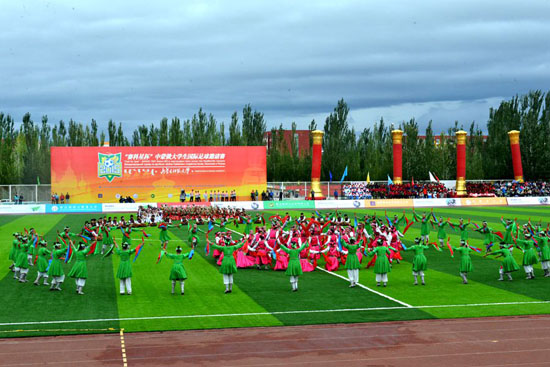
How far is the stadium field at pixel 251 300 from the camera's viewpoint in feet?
54.9

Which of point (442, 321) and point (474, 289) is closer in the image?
point (442, 321)

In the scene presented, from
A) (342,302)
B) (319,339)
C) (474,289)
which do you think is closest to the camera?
(319,339)

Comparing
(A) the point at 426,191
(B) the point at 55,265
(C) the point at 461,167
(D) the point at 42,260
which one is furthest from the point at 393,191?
(B) the point at 55,265

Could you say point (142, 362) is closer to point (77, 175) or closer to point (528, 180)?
point (77, 175)

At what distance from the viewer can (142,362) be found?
13219 mm

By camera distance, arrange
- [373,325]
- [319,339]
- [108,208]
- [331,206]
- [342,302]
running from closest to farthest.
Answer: [319,339]
[373,325]
[342,302]
[108,208]
[331,206]

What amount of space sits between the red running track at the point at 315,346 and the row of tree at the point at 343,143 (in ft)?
219

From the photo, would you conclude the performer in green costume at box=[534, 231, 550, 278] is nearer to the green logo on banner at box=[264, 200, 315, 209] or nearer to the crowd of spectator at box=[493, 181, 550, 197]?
the green logo on banner at box=[264, 200, 315, 209]

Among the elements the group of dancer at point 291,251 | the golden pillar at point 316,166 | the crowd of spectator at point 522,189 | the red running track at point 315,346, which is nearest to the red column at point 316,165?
the golden pillar at point 316,166

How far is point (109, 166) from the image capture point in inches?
2571

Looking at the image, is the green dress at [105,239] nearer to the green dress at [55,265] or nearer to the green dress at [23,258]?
the green dress at [23,258]

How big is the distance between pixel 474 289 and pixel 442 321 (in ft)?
16.4

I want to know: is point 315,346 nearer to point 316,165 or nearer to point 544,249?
point 544,249

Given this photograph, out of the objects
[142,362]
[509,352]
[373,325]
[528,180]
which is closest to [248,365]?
[142,362]
